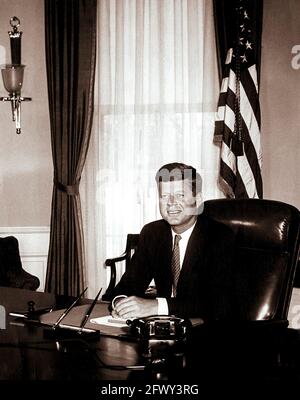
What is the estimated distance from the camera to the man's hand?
2062 mm

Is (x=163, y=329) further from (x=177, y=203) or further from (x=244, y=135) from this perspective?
(x=244, y=135)

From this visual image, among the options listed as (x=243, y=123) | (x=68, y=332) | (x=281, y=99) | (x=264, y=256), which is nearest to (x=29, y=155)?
(x=243, y=123)

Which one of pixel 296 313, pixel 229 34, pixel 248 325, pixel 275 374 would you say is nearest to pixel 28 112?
pixel 229 34

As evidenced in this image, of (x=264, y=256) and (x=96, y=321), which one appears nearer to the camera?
(x=96, y=321)

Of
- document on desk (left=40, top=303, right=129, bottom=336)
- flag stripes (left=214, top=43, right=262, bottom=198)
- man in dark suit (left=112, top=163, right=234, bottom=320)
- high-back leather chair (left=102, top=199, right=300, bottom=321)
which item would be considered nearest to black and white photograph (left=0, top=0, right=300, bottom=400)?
flag stripes (left=214, top=43, right=262, bottom=198)

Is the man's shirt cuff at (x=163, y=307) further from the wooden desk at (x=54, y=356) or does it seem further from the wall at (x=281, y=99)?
the wall at (x=281, y=99)

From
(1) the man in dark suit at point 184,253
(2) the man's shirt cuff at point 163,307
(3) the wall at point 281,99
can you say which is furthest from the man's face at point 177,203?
(3) the wall at point 281,99

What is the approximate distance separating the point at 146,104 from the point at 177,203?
2.36m

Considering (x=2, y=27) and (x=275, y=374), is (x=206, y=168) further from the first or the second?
(x=275, y=374)

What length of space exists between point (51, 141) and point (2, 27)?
96 cm

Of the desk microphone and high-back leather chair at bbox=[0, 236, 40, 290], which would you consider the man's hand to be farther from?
high-back leather chair at bbox=[0, 236, 40, 290]

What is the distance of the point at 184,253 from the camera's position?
263 centimetres

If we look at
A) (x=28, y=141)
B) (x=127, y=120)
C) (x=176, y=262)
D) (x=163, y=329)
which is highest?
(x=127, y=120)

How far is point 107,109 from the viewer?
484 cm
